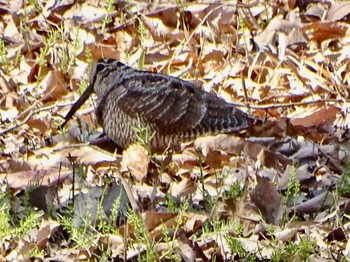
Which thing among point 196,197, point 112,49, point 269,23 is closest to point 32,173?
point 196,197

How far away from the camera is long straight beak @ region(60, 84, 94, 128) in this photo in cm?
660

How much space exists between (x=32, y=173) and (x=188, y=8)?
118 inches

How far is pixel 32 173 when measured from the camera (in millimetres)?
5559

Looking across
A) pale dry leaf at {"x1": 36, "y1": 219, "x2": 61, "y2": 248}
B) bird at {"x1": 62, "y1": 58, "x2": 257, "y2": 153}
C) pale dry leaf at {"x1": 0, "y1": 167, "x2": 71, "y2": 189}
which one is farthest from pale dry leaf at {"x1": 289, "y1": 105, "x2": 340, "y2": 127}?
pale dry leaf at {"x1": 36, "y1": 219, "x2": 61, "y2": 248}

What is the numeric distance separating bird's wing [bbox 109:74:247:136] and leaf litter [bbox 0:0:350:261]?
160mm

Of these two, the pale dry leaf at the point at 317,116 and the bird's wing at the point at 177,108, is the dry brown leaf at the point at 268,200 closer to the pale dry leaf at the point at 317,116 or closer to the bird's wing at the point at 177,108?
the bird's wing at the point at 177,108

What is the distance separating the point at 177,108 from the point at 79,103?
76 cm

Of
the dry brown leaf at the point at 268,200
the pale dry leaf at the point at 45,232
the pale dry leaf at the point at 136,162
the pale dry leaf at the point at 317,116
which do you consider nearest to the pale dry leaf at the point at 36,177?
the pale dry leaf at the point at 136,162

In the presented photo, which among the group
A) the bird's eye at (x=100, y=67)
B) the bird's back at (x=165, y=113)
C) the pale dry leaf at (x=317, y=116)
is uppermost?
the bird's eye at (x=100, y=67)

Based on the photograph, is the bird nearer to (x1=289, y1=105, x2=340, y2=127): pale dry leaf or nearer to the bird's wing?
the bird's wing

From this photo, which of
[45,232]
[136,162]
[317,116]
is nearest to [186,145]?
[136,162]

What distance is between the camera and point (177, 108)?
632 cm

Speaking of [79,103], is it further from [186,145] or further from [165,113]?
[186,145]

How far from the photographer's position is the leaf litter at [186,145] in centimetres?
466
